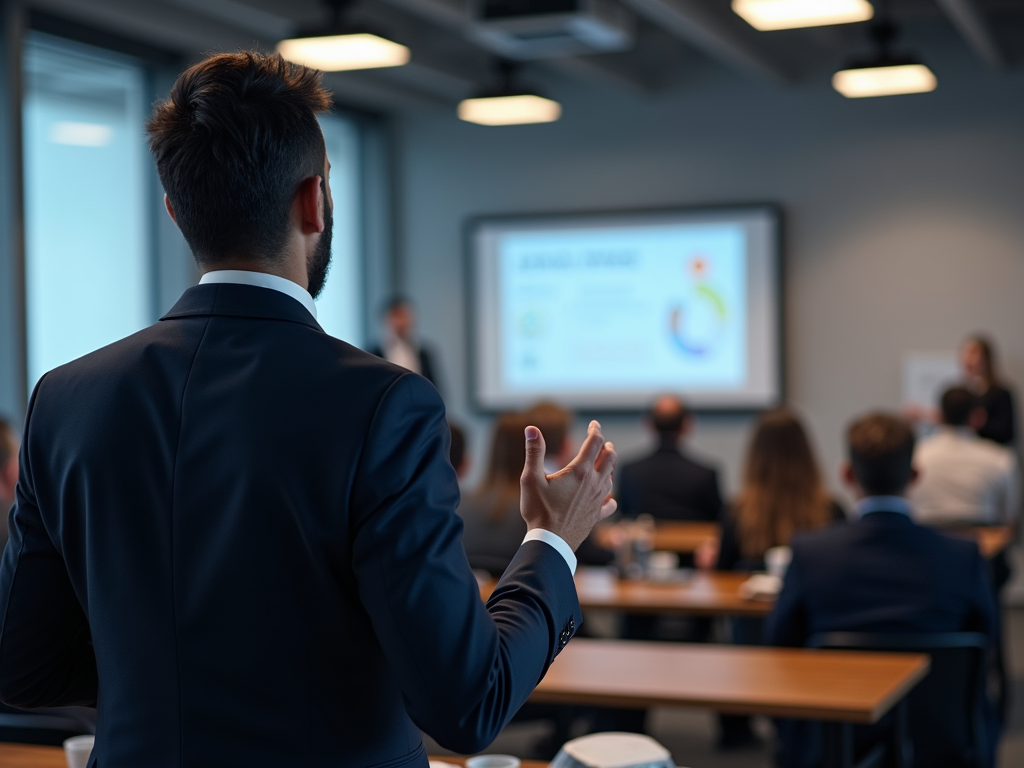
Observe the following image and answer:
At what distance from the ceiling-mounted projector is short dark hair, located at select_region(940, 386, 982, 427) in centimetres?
227

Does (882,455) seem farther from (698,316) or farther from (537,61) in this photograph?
(537,61)

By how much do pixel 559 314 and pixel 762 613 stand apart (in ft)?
16.2

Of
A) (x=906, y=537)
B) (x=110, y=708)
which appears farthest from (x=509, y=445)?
(x=110, y=708)

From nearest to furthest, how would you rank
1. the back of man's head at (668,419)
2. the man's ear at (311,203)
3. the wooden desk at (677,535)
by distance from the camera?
the man's ear at (311,203)
the wooden desk at (677,535)
the back of man's head at (668,419)

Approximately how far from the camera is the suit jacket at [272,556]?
40.6 inches

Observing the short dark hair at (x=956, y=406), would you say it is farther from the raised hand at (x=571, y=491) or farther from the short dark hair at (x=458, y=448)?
the raised hand at (x=571, y=491)

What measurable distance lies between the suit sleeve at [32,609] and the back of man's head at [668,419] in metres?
4.16

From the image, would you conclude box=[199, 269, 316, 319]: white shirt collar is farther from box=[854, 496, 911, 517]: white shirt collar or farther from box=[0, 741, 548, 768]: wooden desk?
box=[854, 496, 911, 517]: white shirt collar

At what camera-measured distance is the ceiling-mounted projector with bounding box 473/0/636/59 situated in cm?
529

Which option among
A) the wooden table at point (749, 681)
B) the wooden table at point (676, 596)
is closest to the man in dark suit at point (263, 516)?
the wooden table at point (749, 681)

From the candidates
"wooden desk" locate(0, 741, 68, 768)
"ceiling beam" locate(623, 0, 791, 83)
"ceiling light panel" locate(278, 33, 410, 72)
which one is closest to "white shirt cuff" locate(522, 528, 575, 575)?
"wooden desk" locate(0, 741, 68, 768)

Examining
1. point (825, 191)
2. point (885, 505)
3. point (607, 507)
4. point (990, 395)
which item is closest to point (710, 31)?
→ point (825, 191)

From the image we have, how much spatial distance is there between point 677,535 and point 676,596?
1227 millimetres

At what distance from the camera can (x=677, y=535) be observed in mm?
5000
